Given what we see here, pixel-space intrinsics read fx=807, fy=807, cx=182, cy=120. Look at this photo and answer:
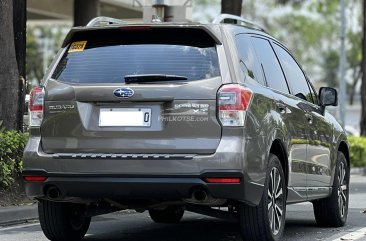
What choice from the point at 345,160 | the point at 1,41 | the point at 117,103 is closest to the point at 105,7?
the point at 1,41

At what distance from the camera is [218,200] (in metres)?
6.26

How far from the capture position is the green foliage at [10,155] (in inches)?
367

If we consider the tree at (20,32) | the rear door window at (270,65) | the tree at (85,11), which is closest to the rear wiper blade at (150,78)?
the rear door window at (270,65)

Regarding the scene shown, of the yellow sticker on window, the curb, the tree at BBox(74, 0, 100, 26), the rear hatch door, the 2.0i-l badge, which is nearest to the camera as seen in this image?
the rear hatch door

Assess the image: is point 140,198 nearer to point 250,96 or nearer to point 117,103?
point 117,103

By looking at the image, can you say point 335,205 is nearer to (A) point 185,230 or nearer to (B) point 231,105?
(A) point 185,230

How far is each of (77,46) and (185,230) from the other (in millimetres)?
2546

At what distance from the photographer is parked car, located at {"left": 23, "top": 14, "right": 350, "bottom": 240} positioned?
616 centimetres

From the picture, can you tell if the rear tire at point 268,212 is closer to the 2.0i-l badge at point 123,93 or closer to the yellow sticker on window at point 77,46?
the 2.0i-l badge at point 123,93

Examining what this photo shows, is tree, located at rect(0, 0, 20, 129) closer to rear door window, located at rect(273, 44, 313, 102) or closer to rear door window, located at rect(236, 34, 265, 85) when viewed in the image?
rear door window, located at rect(273, 44, 313, 102)

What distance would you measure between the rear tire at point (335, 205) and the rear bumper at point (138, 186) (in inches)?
106

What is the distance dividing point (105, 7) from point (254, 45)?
17.3m

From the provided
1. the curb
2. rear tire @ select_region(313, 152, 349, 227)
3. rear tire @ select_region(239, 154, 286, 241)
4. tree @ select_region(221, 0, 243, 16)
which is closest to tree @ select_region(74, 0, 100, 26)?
tree @ select_region(221, 0, 243, 16)

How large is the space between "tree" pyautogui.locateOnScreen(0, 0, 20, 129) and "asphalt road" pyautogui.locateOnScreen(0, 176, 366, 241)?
6.41 ft
